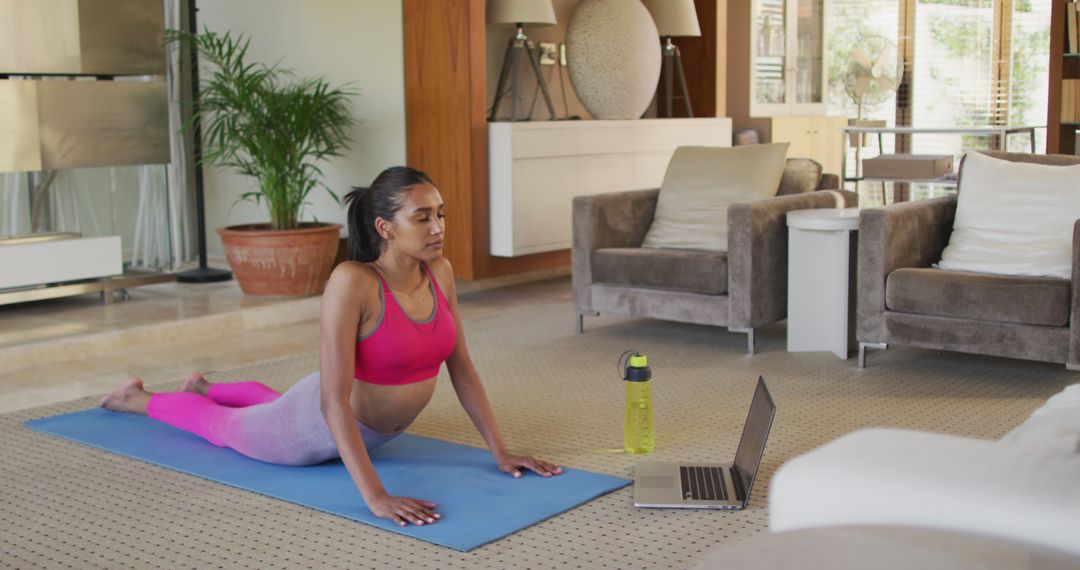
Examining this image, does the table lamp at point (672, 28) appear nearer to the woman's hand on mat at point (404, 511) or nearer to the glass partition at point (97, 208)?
the glass partition at point (97, 208)

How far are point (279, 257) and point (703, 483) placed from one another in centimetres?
327

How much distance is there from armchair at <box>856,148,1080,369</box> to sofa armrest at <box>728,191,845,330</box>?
42cm

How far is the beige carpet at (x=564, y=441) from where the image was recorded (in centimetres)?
270

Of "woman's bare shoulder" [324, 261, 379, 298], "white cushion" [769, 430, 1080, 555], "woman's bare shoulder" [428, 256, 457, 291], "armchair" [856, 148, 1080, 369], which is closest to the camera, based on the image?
"white cushion" [769, 430, 1080, 555]

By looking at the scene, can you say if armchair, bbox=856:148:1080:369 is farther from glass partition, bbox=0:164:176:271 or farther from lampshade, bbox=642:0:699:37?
glass partition, bbox=0:164:176:271

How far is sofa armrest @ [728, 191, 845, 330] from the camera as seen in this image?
187 inches

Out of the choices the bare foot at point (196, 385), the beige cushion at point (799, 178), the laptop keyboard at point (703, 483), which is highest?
the beige cushion at point (799, 178)

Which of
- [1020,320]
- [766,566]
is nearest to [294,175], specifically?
[1020,320]

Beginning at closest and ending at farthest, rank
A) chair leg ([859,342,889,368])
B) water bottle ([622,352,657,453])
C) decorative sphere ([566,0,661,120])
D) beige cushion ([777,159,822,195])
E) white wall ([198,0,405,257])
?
1. water bottle ([622,352,657,453])
2. chair leg ([859,342,889,368])
3. beige cushion ([777,159,822,195])
4. white wall ([198,0,405,257])
5. decorative sphere ([566,0,661,120])

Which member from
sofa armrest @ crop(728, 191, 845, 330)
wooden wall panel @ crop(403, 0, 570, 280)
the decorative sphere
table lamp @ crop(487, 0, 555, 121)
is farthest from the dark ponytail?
the decorative sphere

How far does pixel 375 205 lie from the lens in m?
3.02

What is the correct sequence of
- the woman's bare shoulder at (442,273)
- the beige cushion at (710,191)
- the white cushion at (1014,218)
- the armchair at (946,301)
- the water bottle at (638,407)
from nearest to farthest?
the woman's bare shoulder at (442,273) → the water bottle at (638,407) → the armchair at (946,301) → the white cushion at (1014,218) → the beige cushion at (710,191)

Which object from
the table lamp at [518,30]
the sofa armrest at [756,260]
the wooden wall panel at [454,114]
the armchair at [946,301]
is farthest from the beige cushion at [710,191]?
the table lamp at [518,30]

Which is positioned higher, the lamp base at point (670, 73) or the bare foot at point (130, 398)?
the lamp base at point (670, 73)
